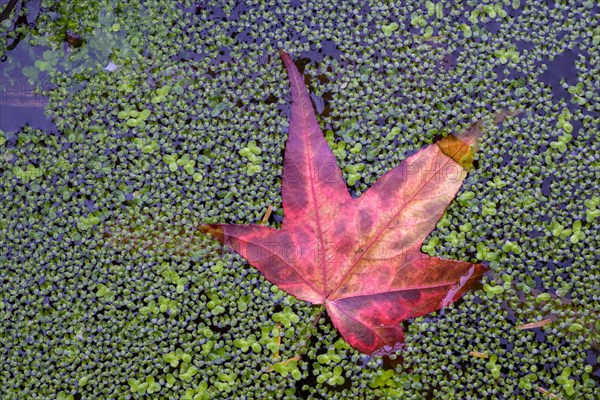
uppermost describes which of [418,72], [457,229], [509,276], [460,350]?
[418,72]

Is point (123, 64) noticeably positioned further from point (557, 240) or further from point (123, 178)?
point (557, 240)

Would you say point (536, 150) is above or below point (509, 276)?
above

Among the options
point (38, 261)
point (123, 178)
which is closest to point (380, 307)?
point (123, 178)

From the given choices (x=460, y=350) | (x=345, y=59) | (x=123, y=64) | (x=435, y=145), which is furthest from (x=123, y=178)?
(x=460, y=350)

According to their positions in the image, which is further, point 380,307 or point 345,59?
point 345,59

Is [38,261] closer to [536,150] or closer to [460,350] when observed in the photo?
[460,350]

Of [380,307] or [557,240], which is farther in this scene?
[557,240]
